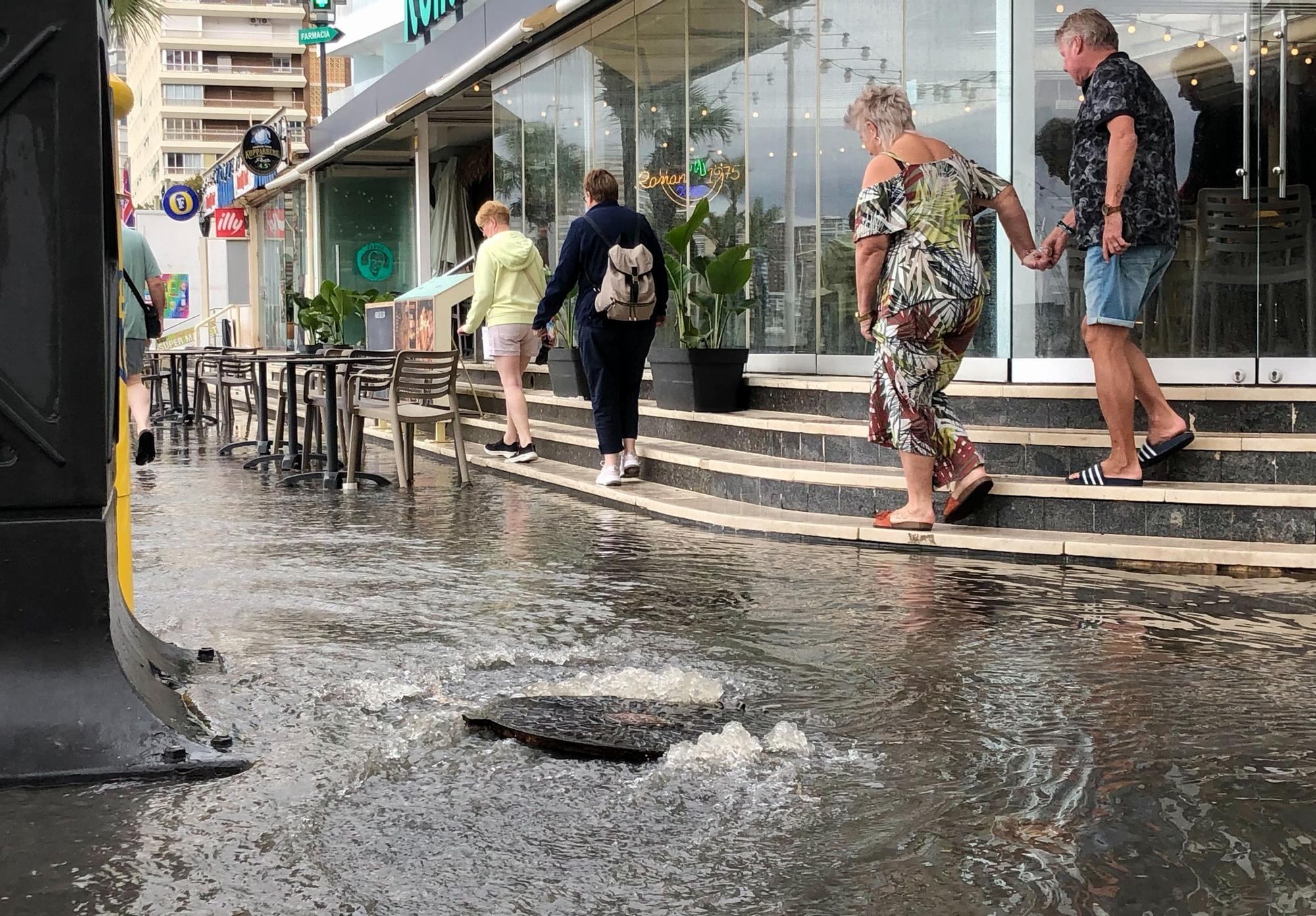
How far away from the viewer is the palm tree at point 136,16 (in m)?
18.7

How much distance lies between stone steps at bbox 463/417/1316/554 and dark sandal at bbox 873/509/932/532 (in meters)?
0.33

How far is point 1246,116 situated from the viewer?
8359 mm

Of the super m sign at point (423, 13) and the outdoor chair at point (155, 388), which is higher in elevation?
the super m sign at point (423, 13)

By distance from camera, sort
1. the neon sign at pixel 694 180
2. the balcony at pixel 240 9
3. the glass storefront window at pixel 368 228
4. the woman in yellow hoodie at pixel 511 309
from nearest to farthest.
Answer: the woman in yellow hoodie at pixel 511 309
the neon sign at pixel 694 180
the glass storefront window at pixel 368 228
the balcony at pixel 240 9

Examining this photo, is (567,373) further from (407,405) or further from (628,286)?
(628,286)

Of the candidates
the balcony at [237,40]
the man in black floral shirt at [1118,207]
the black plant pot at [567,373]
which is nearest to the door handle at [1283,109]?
the man in black floral shirt at [1118,207]

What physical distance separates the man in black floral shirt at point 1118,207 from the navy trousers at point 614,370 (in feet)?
11.0

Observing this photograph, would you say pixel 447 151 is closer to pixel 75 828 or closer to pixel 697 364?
pixel 697 364

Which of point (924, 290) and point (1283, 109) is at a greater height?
point (1283, 109)

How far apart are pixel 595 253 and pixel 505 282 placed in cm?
204

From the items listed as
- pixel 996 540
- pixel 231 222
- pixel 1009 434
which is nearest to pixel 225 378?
pixel 1009 434

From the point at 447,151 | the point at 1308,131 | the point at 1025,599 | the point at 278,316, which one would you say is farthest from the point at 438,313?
the point at 278,316

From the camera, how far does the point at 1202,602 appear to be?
18.9 feet

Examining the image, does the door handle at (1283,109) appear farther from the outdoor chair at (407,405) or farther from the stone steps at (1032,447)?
the outdoor chair at (407,405)
